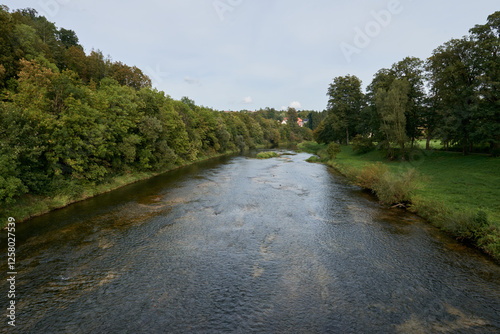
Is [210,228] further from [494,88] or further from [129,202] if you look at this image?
[494,88]

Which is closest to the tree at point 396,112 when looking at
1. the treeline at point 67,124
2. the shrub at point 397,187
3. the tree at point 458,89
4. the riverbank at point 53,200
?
the tree at point 458,89

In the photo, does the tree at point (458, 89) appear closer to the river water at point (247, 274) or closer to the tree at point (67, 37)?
the river water at point (247, 274)

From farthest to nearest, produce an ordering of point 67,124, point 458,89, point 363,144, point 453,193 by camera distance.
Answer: point 363,144 < point 458,89 < point 67,124 < point 453,193

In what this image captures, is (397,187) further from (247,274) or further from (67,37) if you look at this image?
(67,37)

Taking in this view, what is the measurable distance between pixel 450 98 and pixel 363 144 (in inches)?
763

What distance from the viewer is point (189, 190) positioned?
2781 cm

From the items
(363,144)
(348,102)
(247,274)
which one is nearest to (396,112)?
(363,144)

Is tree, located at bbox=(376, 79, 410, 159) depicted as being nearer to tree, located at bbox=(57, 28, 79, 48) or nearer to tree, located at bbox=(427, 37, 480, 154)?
tree, located at bbox=(427, 37, 480, 154)

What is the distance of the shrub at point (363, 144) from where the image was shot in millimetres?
50031

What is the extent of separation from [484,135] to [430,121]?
1257 cm

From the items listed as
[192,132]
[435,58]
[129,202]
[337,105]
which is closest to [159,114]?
[192,132]

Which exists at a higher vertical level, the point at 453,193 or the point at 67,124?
the point at 67,124

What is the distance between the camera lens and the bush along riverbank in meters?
13.7

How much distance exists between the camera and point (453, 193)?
19.8 m
